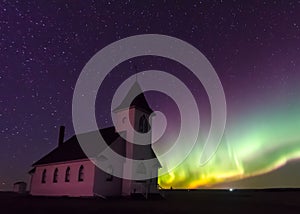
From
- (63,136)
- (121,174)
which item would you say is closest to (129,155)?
(121,174)

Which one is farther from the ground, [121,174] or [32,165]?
[32,165]

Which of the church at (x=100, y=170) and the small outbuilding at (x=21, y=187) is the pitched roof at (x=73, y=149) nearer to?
the church at (x=100, y=170)

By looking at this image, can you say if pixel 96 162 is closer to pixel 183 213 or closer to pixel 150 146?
pixel 150 146

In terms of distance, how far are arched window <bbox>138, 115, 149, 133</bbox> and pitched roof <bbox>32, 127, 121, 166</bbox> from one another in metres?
3.22

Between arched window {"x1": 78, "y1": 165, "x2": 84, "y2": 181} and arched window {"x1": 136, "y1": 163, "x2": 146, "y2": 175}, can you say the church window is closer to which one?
arched window {"x1": 78, "y1": 165, "x2": 84, "y2": 181}

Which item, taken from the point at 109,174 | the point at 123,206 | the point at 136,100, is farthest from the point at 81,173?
the point at 123,206

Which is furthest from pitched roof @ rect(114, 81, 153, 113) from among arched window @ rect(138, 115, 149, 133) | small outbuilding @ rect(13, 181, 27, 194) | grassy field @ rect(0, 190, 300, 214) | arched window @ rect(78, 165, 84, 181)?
small outbuilding @ rect(13, 181, 27, 194)

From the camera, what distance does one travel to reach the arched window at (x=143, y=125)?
3984cm

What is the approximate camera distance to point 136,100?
40875mm

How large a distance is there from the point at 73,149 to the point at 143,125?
32.9 ft

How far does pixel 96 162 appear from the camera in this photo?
113 ft

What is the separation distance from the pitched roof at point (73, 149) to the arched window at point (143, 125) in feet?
10.6

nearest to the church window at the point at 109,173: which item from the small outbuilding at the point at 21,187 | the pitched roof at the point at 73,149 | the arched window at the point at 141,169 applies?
the pitched roof at the point at 73,149

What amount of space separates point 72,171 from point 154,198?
34.2 feet
